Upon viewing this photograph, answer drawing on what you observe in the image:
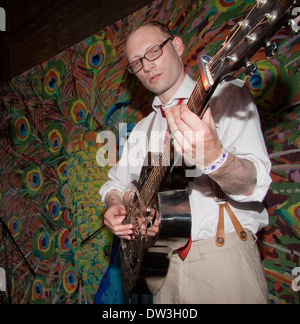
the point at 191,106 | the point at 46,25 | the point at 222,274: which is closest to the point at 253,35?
the point at 191,106

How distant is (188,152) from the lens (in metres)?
0.94

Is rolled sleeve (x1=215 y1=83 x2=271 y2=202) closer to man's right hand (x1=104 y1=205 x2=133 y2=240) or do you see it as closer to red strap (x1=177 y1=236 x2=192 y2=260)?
red strap (x1=177 y1=236 x2=192 y2=260)

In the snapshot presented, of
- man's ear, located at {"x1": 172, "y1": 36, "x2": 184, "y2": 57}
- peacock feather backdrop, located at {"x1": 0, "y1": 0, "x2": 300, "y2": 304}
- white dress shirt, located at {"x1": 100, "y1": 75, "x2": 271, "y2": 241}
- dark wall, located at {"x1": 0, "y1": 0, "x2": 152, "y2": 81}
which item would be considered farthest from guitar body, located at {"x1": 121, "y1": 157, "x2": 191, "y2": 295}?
dark wall, located at {"x1": 0, "y1": 0, "x2": 152, "y2": 81}

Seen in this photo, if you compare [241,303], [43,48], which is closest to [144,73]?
[241,303]

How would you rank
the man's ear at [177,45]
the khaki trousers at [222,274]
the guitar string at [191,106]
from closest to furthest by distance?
the guitar string at [191,106] → the khaki trousers at [222,274] → the man's ear at [177,45]

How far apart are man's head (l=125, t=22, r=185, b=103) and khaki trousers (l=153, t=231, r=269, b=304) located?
2.57 ft

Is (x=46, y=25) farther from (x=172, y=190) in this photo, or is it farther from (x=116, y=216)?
(x=172, y=190)

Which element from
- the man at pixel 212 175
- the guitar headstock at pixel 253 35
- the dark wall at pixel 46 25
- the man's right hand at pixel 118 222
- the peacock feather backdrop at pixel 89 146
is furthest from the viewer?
the dark wall at pixel 46 25

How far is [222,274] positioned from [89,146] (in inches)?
81.1

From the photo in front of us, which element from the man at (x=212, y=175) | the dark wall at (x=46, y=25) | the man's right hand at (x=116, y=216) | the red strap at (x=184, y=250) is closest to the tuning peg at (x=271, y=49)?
the man at (x=212, y=175)

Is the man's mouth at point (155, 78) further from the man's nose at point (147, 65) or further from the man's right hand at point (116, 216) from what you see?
the man's right hand at point (116, 216)

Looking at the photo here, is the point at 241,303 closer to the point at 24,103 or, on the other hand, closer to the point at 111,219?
the point at 111,219

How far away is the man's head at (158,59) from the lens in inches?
56.9

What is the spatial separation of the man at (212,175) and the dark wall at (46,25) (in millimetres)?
1358
